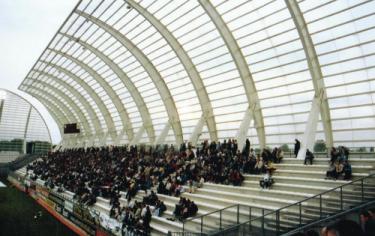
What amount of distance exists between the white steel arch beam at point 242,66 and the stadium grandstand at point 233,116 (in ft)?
0.30

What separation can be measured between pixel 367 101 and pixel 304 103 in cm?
438

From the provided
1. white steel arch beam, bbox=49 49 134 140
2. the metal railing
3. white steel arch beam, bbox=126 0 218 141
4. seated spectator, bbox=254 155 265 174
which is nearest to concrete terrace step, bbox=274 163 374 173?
seated spectator, bbox=254 155 265 174

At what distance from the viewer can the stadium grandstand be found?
15.6m

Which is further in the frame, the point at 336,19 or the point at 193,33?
the point at 193,33

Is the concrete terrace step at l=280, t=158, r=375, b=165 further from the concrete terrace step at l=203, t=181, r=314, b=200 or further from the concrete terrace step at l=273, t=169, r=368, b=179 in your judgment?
the concrete terrace step at l=203, t=181, r=314, b=200

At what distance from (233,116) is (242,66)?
5.55 metres

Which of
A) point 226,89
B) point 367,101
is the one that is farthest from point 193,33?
point 367,101

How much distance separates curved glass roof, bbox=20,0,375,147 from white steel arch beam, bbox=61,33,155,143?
11 cm

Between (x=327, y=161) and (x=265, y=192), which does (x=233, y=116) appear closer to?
(x=327, y=161)

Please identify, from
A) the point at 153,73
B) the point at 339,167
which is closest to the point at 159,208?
the point at 339,167

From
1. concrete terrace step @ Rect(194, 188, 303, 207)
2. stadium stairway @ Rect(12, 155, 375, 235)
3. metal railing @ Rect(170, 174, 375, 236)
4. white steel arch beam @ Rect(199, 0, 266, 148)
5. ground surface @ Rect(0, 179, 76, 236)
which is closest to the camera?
metal railing @ Rect(170, 174, 375, 236)

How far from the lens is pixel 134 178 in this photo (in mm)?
25938

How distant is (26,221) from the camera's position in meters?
25.4

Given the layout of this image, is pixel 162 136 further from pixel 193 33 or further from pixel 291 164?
pixel 291 164
